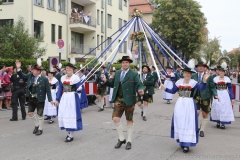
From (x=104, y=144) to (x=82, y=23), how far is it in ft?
78.3

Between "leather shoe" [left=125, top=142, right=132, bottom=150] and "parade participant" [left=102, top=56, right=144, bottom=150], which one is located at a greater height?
"parade participant" [left=102, top=56, right=144, bottom=150]

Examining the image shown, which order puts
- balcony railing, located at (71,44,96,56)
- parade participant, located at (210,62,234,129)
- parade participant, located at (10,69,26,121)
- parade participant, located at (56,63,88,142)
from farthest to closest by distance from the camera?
balcony railing, located at (71,44,96,56), parade participant, located at (10,69,26,121), parade participant, located at (210,62,234,129), parade participant, located at (56,63,88,142)

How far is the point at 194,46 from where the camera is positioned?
143 ft

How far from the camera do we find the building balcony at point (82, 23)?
1171 inches

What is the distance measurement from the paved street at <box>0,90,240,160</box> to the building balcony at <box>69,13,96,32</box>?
66.4ft

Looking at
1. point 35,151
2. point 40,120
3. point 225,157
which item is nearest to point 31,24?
point 40,120

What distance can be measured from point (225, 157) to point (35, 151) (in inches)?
159

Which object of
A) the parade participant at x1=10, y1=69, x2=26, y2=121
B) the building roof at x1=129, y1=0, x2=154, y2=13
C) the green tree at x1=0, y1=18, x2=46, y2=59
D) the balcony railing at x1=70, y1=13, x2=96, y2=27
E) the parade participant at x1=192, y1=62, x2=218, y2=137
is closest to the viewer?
the parade participant at x1=192, y1=62, x2=218, y2=137

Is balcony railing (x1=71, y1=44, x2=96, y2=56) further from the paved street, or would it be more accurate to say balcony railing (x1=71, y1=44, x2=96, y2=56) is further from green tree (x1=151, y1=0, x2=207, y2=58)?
the paved street

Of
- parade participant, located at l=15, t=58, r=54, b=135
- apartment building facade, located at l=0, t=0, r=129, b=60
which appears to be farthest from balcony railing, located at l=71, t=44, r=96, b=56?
parade participant, located at l=15, t=58, r=54, b=135

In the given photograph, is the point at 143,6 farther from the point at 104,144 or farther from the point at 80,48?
the point at 104,144

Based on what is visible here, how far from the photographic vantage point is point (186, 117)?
273 inches

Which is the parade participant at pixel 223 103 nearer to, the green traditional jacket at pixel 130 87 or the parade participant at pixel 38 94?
the green traditional jacket at pixel 130 87

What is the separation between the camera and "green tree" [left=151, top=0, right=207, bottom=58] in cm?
4303
